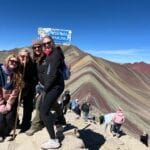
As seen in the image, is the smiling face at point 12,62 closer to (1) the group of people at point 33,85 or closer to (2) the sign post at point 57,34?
(1) the group of people at point 33,85

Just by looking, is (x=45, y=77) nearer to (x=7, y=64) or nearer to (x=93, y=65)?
(x=7, y=64)

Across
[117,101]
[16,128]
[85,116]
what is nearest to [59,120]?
[16,128]

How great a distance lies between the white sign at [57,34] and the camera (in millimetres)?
10139

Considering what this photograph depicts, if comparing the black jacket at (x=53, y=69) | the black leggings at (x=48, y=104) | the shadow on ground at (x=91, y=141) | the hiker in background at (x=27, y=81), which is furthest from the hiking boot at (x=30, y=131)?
the shadow on ground at (x=91, y=141)

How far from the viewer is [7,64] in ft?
28.7

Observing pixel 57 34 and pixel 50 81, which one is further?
pixel 57 34

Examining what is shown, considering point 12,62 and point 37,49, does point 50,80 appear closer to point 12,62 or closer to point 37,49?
point 37,49

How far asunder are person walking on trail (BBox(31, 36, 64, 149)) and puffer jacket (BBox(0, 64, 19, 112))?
0.88 m

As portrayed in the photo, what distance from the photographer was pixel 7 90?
9.01 meters

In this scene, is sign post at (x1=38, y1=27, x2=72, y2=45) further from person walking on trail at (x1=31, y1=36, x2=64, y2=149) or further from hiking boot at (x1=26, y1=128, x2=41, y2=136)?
hiking boot at (x1=26, y1=128, x2=41, y2=136)

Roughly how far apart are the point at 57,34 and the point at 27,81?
5.77ft

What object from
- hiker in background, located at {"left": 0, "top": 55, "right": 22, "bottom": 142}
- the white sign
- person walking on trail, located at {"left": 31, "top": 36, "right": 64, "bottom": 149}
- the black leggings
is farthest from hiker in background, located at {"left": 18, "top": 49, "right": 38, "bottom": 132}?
the white sign

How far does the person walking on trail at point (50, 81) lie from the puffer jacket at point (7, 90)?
0.88m

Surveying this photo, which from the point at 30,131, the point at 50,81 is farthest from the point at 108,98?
the point at 50,81
